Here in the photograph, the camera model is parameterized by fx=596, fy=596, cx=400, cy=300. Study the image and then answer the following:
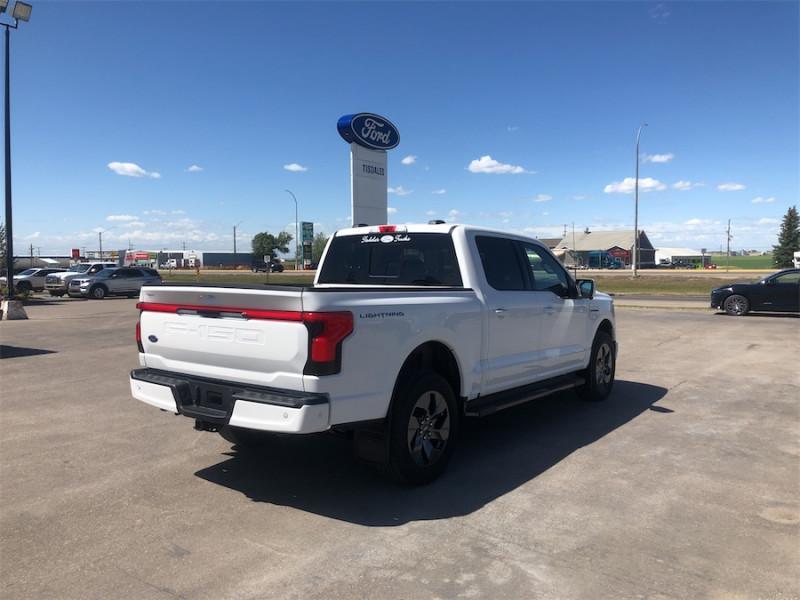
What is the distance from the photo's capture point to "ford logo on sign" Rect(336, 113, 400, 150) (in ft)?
51.4

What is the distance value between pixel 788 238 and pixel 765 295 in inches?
4062

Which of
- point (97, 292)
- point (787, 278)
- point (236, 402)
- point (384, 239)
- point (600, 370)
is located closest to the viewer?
point (236, 402)

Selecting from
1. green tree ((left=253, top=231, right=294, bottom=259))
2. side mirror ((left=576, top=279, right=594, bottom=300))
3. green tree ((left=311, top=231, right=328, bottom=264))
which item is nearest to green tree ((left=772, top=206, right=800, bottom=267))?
green tree ((left=311, top=231, right=328, bottom=264))

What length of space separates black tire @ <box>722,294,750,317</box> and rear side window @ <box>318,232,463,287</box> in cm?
1699

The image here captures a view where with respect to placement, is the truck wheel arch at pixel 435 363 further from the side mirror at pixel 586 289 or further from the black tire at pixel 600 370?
the black tire at pixel 600 370

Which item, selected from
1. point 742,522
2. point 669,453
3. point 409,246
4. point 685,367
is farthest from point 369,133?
point 742,522

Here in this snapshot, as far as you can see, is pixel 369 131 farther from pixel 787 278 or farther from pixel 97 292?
pixel 97 292

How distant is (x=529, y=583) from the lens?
3.12 meters

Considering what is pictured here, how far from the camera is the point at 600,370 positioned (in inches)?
288

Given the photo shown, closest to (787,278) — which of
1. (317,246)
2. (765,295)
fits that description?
(765,295)

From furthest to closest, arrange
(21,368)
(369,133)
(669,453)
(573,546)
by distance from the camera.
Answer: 1. (369,133)
2. (21,368)
3. (669,453)
4. (573,546)

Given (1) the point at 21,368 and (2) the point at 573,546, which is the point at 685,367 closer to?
(2) the point at 573,546

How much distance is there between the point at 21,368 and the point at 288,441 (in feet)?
20.4

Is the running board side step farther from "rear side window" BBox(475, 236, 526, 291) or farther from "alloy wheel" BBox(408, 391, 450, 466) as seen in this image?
"rear side window" BBox(475, 236, 526, 291)
